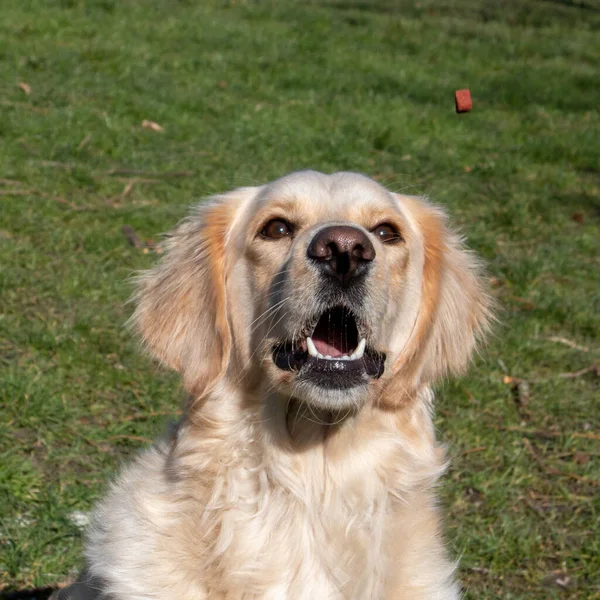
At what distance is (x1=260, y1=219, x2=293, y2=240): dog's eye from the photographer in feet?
10.7

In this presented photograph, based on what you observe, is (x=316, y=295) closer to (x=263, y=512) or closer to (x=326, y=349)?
(x=326, y=349)

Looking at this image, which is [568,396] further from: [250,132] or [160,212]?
[250,132]

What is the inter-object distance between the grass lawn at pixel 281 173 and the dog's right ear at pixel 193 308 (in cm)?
119

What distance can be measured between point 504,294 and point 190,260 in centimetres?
397

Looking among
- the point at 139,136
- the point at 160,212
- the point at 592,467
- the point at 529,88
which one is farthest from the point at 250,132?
the point at 592,467

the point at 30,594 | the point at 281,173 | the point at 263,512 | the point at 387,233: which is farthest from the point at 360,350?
the point at 281,173

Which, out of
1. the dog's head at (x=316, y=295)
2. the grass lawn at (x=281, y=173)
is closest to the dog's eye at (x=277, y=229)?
the dog's head at (x=316, y=295)

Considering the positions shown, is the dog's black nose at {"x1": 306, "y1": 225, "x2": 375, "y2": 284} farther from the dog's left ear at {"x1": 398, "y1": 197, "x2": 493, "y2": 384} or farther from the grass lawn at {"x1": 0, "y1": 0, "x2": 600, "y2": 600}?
the grass lawn at {"x1": 0, "y1": 0, "x2": 600, "y2": 600}

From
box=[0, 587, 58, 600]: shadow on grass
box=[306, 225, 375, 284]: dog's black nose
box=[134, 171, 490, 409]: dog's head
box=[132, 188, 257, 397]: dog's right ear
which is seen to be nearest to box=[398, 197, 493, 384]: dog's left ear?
box=[134, 171, 490, 409]: dog's head

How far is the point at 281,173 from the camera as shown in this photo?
28.0ft

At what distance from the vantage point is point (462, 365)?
3504 millimetres

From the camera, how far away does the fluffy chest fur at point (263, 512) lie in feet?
9.86

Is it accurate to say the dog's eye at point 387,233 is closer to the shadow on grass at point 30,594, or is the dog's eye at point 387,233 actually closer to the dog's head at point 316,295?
the dog's head at point 316,295

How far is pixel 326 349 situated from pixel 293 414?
0.85ft
